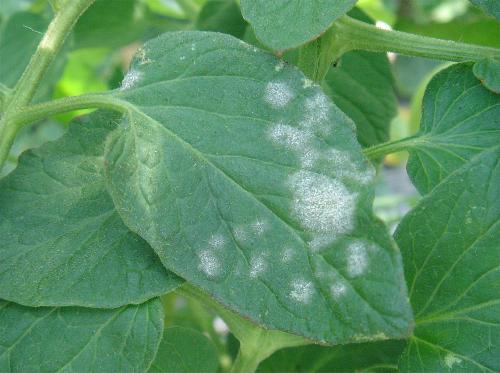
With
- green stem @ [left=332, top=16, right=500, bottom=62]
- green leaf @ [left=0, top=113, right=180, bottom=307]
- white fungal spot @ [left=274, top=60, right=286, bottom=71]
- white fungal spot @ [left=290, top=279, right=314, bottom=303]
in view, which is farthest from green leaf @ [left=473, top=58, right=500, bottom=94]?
green leaf @ [left=0, top=113, right=180, bottom=307]

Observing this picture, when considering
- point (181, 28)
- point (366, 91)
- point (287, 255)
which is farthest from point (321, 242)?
point (181, 28)

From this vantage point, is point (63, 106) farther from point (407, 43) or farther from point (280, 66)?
point (407, 43)

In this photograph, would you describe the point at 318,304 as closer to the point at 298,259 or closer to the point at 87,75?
the point at 298,259

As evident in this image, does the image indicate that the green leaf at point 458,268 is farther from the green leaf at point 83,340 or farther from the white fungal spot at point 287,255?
the green leaf at point 83,340

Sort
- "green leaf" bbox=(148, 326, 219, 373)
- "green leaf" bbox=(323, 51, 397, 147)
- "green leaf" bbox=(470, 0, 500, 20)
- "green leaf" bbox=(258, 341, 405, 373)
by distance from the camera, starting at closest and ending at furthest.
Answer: "green leaf" bbox=(470, 0, 500, 20)
"green leaf" bbox=(148, 326, 219, 373)
"green leaf" bbox=(258, 341, 405, 373)
"green leaf" bbox=(323, 51, 397, 147)

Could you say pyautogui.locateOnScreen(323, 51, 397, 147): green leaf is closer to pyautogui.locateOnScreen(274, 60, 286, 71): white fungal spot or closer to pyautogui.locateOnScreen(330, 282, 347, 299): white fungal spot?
→ pyautogui.locateOnScreen(274, 60, 286, 71): white fungal spot

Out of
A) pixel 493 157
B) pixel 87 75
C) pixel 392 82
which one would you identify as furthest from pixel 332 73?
pixel 87 75
